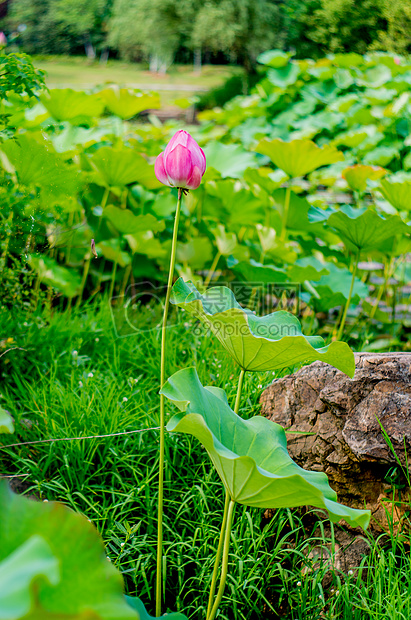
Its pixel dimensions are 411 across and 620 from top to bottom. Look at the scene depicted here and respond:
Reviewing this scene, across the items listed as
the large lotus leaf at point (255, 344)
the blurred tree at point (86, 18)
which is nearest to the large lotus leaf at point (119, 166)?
the large lotus leaf at point (255, 344)

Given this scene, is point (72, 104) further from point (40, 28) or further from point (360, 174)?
point (40, 28)

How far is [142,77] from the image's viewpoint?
17.5 meters

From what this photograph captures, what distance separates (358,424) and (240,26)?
13.6m

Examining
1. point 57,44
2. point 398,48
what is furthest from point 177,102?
point 57,44

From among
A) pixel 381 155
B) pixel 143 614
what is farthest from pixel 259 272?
pixel 381 155

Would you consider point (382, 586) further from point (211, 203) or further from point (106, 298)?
point (211, 203)

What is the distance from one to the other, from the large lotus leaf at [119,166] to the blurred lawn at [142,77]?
10.6m

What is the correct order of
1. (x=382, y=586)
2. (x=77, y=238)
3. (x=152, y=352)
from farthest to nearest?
(x=77, y=238) < (x=152, y=352) < (x=382, y=586)

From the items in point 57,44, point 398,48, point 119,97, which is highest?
point 119,97

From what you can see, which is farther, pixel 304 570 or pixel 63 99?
pixel 63 99

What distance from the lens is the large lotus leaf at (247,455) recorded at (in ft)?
2.33

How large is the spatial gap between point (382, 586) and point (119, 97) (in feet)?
7.59

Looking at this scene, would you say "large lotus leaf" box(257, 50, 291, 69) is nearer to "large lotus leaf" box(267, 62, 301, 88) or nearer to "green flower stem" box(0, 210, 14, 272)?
"large lotus leaf" box(267, 62, 301, 88)

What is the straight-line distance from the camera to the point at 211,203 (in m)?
2.39
